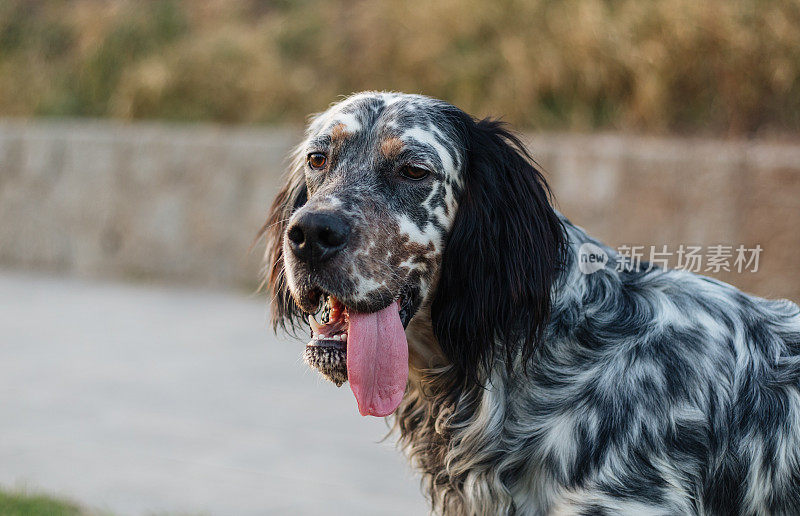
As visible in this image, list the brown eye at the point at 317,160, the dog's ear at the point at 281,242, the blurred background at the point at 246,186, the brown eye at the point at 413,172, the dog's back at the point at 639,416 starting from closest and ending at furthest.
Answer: the dog's back at the point at 639,416
the brown eye at the point at 413,172
the brown eye at the point at 317,160
the dog's ear at the point at 281,242
the blurred background at the point at 246,186

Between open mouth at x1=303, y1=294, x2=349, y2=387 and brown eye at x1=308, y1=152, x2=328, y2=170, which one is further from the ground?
brown eye at x1=308, y1=152, x2=328, y2=170

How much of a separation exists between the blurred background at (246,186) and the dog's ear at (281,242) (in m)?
1.09

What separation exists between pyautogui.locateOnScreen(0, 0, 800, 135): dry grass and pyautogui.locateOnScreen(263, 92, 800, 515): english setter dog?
9.35 feet

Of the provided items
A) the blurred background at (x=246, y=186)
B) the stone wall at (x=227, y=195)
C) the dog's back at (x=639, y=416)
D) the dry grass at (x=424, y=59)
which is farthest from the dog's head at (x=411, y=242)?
the stone wall at (x=227, y=195)

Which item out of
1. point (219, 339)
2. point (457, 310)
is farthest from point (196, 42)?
point (457, 310)

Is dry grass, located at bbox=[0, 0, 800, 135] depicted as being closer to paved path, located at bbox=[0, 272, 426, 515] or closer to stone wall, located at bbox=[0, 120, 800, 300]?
stone wall, located at bbox=[0, 120, 800, 300]

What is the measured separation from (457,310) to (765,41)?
5.65 metres

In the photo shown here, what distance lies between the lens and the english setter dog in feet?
8.13

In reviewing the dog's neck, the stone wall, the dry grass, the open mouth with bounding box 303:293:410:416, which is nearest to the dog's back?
the dog's neck

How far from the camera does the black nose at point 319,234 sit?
2.51 m

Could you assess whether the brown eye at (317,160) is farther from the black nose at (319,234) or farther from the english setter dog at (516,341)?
the black nose at (319,234)

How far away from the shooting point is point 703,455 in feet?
8.11

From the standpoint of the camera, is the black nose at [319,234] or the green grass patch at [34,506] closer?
→ the black nose at [319,234]

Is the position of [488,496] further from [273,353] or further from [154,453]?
[273,353]
